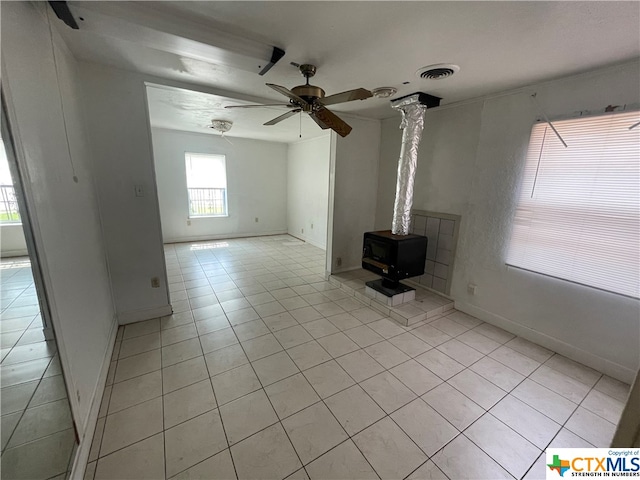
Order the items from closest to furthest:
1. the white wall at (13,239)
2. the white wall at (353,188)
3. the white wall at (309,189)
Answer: the white wall at (13,239) → the white wall at (353,188) → the white wall at (309,189)

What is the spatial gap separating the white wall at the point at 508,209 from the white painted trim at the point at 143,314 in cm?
326

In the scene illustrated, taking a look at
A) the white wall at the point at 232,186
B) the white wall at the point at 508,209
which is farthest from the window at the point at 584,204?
the white wall at the point at 232,186

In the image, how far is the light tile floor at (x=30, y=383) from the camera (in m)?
1.08

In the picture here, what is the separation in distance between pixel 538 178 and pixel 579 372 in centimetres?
165

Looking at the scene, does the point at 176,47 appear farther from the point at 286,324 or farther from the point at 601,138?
the point at 601,138

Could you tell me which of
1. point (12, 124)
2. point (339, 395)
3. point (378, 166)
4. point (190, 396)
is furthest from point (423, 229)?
point (12, 124)

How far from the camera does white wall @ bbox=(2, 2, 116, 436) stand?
1.07 metres

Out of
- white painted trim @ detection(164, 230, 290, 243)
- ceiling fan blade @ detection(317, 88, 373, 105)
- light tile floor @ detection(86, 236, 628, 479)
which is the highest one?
ceiling fan blade @ detection(317, 88, 373, 105)

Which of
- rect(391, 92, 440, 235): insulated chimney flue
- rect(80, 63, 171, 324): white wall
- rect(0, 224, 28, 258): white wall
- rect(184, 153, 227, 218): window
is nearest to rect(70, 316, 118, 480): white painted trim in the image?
rect(80, 63, 171, 324): white wall

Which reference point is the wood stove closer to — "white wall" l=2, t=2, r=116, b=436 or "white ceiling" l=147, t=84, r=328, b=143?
"white ceiling" l=147, t=84, r=328, b=143

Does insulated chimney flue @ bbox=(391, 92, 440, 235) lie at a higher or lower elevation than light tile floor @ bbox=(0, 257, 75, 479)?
higher

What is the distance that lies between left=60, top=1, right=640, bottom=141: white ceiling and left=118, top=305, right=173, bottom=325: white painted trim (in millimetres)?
2226

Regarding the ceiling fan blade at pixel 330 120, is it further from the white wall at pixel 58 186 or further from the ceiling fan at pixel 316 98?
the white wall at pixel 58 186

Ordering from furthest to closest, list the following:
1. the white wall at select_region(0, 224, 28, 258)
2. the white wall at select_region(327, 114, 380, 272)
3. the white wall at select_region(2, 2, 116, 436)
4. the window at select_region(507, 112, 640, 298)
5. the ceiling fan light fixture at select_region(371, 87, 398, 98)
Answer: the white wall at select_region(327, 114, 380, 272), the ceiling fan light fixture at select_region(371, 87, 398, 98), the window at select_region(507, 112, 640, 298), the white wall at select_region(2, 2, 116, 436), the white wall at select_region(0, 224, 28, 258)
